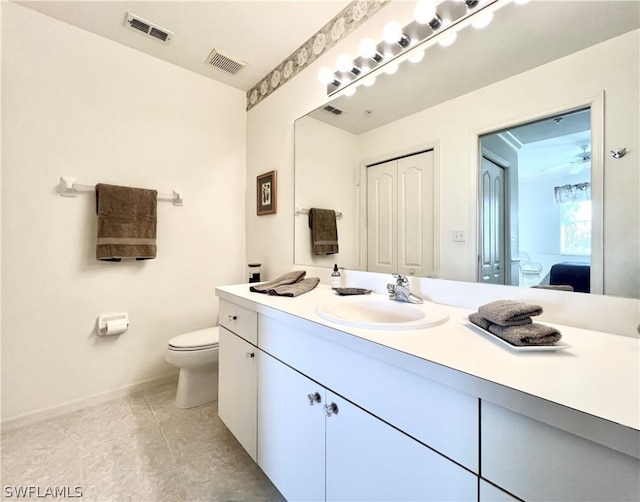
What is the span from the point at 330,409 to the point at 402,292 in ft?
1.79

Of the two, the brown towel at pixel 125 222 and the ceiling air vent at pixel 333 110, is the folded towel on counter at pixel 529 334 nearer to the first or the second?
the ceiling air vent at pixel 333 110

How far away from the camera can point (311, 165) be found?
1.78 meters

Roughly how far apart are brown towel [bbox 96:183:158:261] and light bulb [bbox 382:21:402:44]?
5.59ft

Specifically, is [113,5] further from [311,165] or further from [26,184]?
[311,165]

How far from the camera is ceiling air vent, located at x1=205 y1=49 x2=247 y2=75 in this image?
6.47ft

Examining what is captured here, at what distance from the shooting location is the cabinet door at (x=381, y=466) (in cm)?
58

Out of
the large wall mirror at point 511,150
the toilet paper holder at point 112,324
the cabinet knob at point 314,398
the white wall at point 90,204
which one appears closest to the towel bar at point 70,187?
the white wall at point 90,204

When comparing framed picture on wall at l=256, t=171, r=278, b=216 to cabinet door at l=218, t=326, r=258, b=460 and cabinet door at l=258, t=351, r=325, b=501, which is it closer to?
cabinet door at l=218, t=326, r=258, b=460

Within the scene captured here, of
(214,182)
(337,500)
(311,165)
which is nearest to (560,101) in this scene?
(311,165)

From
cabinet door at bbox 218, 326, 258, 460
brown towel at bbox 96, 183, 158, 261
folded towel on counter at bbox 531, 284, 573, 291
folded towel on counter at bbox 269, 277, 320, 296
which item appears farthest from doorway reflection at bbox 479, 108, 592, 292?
brown towel at bbox 96, 183, 158, 261

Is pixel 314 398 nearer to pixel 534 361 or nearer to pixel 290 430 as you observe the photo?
pixel 290 430

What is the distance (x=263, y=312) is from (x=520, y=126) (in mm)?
1166

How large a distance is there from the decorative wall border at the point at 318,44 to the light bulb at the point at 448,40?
0.43 m

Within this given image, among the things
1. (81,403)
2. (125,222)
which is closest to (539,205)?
(125,222)
